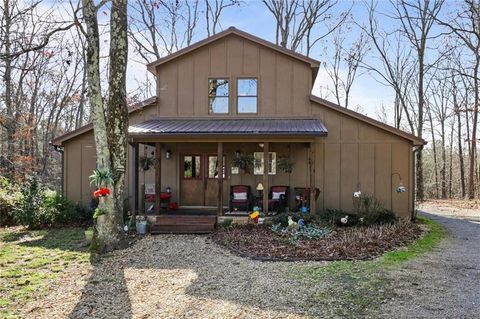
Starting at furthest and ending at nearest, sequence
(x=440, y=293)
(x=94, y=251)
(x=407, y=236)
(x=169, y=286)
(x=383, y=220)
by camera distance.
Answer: (x=383, y=220) < (x=407, y=236) < (x=94, y=251) < (x=169, y=286) < (x=440, y=293)

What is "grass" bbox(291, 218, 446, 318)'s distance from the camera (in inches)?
193

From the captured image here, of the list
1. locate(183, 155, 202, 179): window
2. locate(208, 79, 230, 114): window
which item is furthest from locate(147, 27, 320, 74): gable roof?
locate(183, 155, 202, 179): window

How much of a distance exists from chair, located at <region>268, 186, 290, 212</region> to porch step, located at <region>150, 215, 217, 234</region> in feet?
6.70

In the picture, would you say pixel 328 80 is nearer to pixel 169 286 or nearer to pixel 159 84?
pixel 159 84

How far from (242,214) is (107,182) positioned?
4312 mm

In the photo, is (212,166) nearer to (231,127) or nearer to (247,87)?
(231,127)

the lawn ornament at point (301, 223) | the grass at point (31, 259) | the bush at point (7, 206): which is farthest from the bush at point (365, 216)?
the bush at point (7, 206)

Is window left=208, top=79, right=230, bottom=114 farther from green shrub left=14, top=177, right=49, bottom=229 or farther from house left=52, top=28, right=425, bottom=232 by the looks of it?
green shrub left=14, top=177, right=49, bottom=229

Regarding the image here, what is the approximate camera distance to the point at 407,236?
30.8 feet

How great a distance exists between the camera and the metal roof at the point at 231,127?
10664 millimetres

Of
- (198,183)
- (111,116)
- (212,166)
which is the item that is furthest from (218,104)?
(111,116)

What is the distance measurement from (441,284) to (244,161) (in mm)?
7312

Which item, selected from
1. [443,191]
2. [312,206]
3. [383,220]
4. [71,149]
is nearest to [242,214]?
[312,206]

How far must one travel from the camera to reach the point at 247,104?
1279 cm
